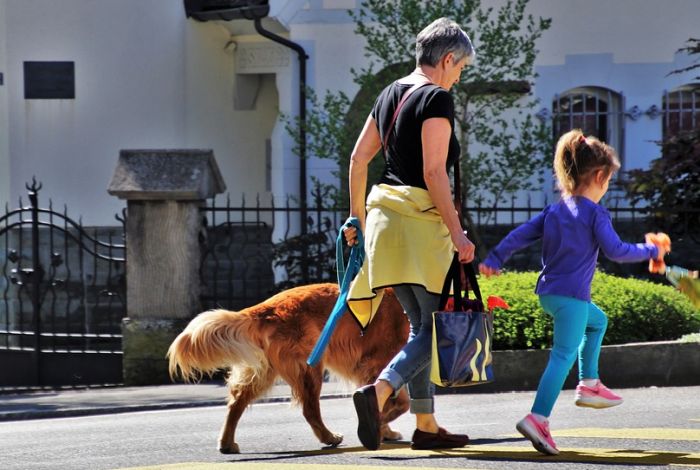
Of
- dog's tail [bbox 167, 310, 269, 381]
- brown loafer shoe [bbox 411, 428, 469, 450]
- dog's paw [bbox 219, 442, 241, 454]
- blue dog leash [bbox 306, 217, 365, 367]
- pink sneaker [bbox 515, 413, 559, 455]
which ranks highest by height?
blue dog leash [bbox 306, 217, 365, 367]

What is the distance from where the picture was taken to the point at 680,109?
63.8 ft

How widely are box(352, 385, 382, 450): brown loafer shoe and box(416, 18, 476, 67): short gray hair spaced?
5.16 feet

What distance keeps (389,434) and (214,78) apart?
14.0 meters

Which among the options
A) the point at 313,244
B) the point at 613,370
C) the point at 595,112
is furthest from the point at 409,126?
the point at 595,112

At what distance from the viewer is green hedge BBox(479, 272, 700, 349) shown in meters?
11.0

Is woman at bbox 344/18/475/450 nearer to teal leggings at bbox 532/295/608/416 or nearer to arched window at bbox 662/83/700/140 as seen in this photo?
teal leggings at bbox 532/295/608/416

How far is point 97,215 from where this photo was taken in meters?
20.4

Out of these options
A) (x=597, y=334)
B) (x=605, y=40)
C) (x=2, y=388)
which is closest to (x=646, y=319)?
(x=597, y=334)

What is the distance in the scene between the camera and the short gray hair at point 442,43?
692 cm

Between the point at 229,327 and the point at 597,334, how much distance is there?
186 cm

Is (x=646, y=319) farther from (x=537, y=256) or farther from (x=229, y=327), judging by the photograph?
(x=537, y=256)

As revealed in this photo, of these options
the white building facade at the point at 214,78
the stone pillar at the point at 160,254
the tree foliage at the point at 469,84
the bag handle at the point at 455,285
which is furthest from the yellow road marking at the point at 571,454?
the white building facade at the point at 214,78

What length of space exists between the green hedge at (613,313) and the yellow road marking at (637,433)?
2968mm

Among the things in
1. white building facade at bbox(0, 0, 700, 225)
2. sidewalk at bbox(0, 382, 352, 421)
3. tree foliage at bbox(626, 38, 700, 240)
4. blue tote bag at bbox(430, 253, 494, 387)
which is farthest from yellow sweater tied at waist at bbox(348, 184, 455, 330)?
white building facade at bbox(0, 0, 700, 225)
